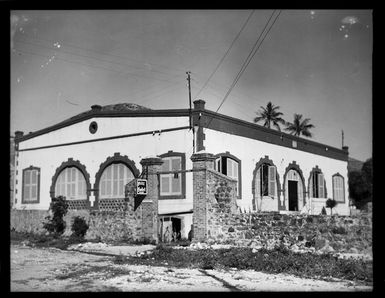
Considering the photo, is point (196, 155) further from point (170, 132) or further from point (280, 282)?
point (280, 282)

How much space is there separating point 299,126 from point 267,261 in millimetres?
9015

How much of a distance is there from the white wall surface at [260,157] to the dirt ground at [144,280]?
6.66 meters

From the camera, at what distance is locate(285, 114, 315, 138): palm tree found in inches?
636

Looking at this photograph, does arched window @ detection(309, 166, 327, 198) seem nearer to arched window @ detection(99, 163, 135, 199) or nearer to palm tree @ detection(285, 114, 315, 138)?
palm tree @ detection(285, 114, 315, 138)

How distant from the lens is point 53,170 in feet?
63.1

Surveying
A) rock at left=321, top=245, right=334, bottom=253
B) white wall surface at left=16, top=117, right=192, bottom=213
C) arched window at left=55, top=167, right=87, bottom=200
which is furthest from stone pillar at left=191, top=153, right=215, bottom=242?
arched window at left=55, top=167, right=87, bottom=200

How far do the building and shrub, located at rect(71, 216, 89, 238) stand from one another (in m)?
1.49

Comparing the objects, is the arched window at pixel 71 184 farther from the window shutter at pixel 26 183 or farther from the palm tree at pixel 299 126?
the palm tree at pixel 299 126

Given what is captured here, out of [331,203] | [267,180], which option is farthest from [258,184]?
[331,203]

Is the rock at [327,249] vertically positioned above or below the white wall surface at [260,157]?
below

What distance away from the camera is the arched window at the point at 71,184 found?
60.2ft

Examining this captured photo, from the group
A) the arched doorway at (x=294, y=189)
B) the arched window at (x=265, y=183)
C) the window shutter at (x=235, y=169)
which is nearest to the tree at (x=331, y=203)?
the arched doorway at (x=294, y=189)

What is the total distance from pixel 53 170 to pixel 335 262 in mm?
13723
